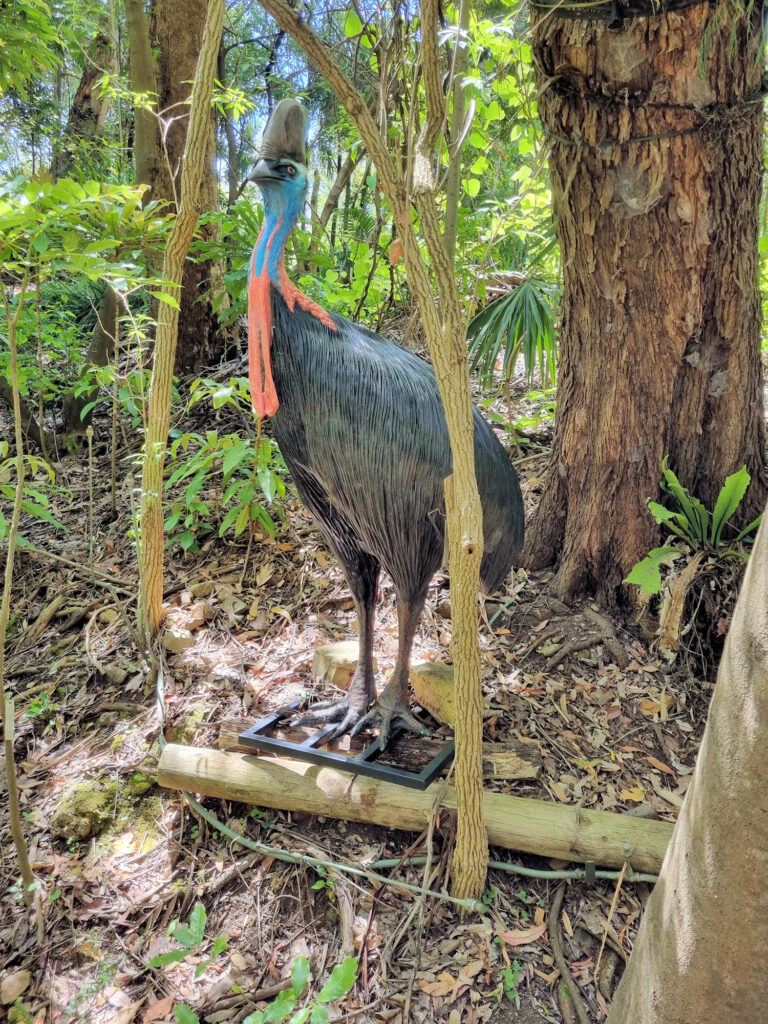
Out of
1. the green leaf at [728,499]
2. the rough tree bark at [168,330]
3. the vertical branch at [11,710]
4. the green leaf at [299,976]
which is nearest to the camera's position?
the green leaf at [299,976]

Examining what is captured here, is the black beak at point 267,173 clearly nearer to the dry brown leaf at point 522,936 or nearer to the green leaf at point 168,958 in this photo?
the green leaf at point 168,958

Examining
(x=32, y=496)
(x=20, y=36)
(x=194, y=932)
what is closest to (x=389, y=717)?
→ (x=194, y=932)

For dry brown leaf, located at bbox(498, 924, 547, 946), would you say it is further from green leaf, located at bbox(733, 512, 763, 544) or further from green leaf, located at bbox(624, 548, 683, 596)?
green leaf, located at bbox(733, 512, 763, 544)

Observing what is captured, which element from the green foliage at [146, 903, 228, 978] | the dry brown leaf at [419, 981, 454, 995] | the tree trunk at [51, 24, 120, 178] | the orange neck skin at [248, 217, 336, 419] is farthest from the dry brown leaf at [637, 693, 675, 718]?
the tree trunk at [51, 24, 120, 178]

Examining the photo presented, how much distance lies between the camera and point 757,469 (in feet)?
9.57

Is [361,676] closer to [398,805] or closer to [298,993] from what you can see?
[398,805]

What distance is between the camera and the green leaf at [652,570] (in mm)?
2688

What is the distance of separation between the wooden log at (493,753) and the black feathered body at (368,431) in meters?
0.59

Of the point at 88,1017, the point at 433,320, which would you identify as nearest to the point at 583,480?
the point at 433,320

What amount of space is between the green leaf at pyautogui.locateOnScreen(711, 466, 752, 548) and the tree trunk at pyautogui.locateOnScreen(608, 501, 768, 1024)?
1.85 m

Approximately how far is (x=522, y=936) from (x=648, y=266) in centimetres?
233

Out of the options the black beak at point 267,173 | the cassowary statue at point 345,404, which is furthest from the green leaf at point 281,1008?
the black beak at point 267,173

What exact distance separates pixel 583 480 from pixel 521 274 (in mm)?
1986

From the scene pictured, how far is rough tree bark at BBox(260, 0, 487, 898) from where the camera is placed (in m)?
1.41
